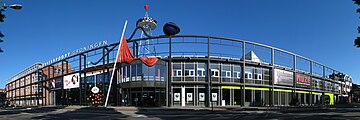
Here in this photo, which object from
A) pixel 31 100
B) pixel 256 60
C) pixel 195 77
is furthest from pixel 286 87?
pixel 31 100

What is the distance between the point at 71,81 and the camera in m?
60.4

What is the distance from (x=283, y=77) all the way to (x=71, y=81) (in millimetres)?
40289

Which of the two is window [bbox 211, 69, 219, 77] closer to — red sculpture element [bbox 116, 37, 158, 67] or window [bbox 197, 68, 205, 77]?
window [bbox 197, 68, 205, 77]

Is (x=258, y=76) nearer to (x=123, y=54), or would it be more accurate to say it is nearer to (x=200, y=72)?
(x=200, y=72)

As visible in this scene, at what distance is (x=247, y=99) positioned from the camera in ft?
162

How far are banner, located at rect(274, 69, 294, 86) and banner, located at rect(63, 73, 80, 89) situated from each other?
36.2 m

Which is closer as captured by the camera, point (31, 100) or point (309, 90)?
point (309, 90)

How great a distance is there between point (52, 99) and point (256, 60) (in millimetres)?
47762

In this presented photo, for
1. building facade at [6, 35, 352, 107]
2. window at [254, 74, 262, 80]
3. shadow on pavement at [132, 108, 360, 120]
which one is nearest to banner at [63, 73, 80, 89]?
building facade at [6, 35, 352, 107]

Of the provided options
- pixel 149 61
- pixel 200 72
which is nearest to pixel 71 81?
pixel 149 61

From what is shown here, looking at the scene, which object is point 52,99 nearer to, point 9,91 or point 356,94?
point 9,91

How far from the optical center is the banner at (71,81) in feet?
192

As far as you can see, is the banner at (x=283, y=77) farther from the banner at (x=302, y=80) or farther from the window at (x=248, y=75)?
the window at (x=248, y=75)

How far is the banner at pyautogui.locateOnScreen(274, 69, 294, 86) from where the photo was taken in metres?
54.5
